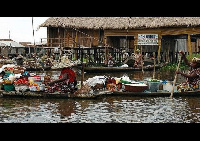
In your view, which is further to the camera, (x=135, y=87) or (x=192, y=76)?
(x=135, y=87)

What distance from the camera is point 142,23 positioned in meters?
29.5

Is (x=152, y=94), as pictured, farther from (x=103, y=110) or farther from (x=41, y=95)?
(x=41, y=95)

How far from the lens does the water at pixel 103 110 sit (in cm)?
1132

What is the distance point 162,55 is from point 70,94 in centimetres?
1909

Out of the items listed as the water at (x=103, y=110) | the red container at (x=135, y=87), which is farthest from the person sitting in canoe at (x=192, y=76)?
the red container at (x=135, y=87)

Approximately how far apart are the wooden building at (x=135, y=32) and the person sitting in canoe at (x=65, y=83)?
1255 centimetres

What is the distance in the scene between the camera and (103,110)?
12625 millimetres

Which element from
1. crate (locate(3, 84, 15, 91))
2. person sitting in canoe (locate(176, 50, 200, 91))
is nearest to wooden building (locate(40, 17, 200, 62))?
crate (locate(3, 84, 15, 91))

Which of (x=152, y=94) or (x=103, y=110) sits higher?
(x=152, y=94)

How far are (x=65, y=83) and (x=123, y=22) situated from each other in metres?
16.8

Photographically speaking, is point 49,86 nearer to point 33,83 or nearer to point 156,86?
point 33,83

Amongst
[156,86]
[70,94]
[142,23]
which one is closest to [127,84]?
[156,86]

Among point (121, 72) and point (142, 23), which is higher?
point (142, 23)

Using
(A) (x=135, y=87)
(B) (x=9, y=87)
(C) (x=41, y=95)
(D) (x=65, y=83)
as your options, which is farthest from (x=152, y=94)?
(B) (x=9, y=87)
